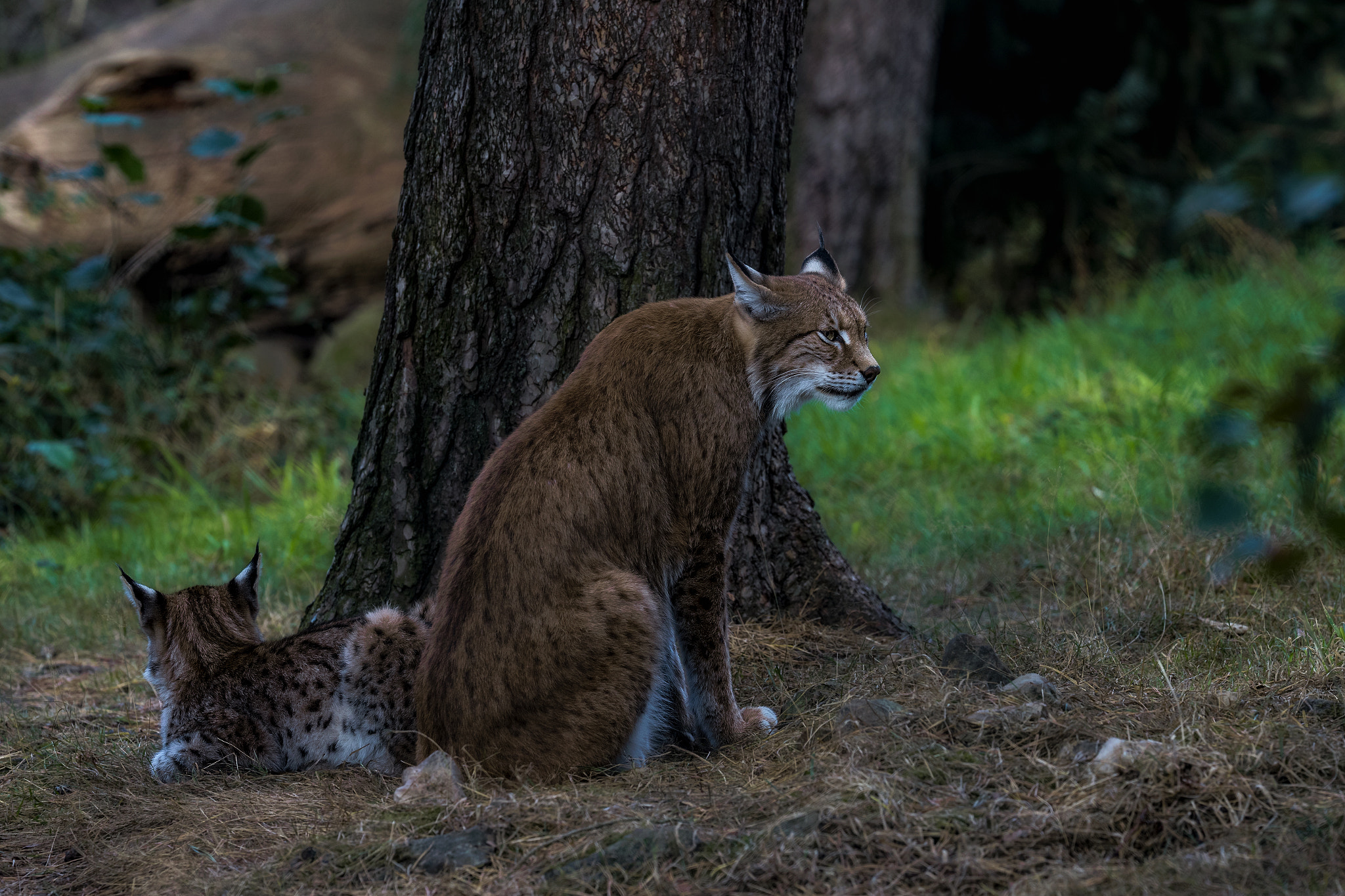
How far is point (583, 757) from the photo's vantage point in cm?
315

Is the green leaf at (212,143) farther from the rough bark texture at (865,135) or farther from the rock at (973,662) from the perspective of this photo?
the rock at (973,662)

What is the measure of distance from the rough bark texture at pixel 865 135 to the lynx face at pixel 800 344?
19.8 ft

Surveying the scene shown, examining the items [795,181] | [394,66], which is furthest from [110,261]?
[795,181]

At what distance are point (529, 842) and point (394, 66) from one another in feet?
28.6

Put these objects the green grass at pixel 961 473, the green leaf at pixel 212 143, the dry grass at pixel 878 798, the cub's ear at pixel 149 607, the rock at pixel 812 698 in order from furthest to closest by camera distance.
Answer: the green leaf at pixel 212 143
the green grass at pixel 961 473
the cub's ear at pixel 149 607
the rock at pixel 812 698
the dry grass at pixel 878 798

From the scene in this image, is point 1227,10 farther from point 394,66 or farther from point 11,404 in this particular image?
point 11,404

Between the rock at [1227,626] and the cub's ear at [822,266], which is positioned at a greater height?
the cub's ear at [822,266]

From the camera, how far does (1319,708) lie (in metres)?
2.98

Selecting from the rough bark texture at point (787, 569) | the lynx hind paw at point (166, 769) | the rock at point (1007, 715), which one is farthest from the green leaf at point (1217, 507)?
the lynx hind paw at point (166, 769)

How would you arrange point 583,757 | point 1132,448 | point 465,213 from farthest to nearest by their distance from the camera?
point 1132,448 → point 465,213 → point 583,757

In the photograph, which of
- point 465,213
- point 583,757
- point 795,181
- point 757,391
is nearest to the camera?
point 583,757

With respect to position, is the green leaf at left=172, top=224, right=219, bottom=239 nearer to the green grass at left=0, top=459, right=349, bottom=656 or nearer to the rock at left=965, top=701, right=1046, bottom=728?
the green grass at left=0, top=459, right=349, bottom=656

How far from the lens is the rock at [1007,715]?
9.78ft

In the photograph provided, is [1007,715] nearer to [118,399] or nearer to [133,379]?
[133,379]
